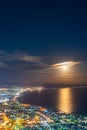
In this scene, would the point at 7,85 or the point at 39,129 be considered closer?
the point at 39,129

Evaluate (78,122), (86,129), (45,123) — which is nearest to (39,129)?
(45,123)

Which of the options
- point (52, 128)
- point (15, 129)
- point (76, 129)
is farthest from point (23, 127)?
point (76, 129)

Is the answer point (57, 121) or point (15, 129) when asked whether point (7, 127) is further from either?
point (57, 121)

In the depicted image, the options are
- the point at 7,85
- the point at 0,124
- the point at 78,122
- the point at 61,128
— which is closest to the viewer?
the point at 61,128

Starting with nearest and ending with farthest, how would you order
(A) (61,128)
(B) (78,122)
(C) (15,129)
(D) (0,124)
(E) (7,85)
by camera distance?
(C) (15,129)
(A) (61,128)
(D) (0,124)
(B) (78,122)
(E) (7,85)

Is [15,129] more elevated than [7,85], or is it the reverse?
[7,85]

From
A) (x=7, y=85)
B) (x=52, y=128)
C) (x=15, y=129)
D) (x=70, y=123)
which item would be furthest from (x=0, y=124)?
(x=7, y=85)

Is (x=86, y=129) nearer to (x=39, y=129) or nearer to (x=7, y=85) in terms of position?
(x=39, y=129)

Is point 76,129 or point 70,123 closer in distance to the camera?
point 76,129

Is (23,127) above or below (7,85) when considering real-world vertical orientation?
below
